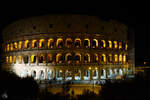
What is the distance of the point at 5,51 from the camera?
28.1m

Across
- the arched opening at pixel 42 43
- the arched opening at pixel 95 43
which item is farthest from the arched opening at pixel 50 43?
the arched opening at pixel 95 43

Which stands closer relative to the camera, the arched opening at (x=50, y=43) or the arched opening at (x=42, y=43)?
the arched opening at (x=50, y=43)

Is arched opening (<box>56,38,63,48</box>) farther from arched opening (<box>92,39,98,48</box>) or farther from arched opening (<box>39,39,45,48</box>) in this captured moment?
arched opening (<box>92,39,98,48</box>)

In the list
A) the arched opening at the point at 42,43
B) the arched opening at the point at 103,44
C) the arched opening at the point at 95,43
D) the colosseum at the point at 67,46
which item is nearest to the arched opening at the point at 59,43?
the colosseum at the point at 67,46

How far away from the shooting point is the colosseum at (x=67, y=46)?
22641mm

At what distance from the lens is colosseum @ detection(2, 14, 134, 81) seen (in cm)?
2264

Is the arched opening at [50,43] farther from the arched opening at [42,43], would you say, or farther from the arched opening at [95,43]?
the arched opening at [95,43]

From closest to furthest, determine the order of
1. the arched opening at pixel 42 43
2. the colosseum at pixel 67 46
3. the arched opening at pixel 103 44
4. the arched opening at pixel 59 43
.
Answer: the colosseum at pixel 67 46 < the arched opening at pixel 59 43 < the arched opening at pixel 42 43 < the arched opening at pixel 103 44

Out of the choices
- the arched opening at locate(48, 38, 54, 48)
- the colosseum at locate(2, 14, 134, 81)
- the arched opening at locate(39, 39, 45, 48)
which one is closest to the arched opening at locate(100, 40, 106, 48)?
the colosseum at locate(2, 14, 134, 81)

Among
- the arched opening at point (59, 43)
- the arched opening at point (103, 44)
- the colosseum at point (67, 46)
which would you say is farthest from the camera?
the arched opening at point (103, 44)

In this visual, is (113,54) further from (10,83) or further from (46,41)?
(10,83)

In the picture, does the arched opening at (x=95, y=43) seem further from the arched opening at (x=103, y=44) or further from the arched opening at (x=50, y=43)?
the arched opening at (x=50, y=43)

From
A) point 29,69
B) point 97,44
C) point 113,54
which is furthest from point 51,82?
point 113,54

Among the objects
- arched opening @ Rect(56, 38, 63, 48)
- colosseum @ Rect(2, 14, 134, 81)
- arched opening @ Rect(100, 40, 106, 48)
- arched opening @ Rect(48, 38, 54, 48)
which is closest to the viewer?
colosseum @ Rect(2, 14, 134, 81)
